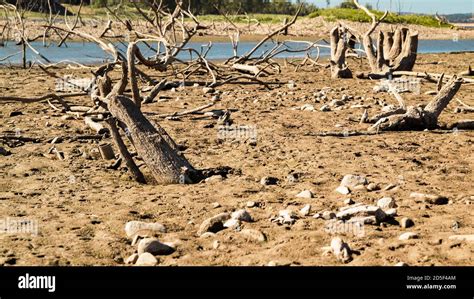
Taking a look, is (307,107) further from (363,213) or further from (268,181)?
(363,213)

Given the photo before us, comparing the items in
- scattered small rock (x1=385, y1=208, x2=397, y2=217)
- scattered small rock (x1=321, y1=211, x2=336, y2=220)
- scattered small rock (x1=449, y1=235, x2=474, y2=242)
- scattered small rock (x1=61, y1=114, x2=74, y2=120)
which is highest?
scattered small rock (x1=449, y1=235, x2=474, y2=242)

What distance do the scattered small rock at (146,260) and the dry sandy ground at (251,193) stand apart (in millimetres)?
91

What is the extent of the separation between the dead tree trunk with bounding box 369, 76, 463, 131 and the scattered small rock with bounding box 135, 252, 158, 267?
4.41m

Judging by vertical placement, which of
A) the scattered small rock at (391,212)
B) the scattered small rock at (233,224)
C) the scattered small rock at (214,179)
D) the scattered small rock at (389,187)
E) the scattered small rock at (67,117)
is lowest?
the scattered small rock at (67,117)

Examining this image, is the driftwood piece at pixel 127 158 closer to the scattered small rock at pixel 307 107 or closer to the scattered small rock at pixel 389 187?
the scattered small rock at pixel 389 187

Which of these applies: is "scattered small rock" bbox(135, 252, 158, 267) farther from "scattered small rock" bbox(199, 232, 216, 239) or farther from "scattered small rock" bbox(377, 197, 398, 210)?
"scattered small rock" bbox(377, 197, 398, 210)

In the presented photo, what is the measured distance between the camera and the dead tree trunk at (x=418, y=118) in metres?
7.33

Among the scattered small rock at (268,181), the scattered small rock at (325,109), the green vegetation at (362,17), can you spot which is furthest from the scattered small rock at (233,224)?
the green vegetation at (362,17)

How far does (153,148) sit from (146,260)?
1.96 m

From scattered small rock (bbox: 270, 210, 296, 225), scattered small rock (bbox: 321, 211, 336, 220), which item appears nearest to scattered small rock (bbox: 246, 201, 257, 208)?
scattered small rock (bbox: 270, 210, 296, 225)

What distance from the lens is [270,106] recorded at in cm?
949

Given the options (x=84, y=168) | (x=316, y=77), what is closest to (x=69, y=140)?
(x=84, y=168)

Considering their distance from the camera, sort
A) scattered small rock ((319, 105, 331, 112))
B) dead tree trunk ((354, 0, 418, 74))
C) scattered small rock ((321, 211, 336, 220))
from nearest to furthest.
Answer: scattered small rock ((321, 211, 336, 220)) → scattered small rock ((319, 105, 331, 112)) → dead tree trunk ((354, 0, 418, 74))

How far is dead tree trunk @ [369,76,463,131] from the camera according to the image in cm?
733
